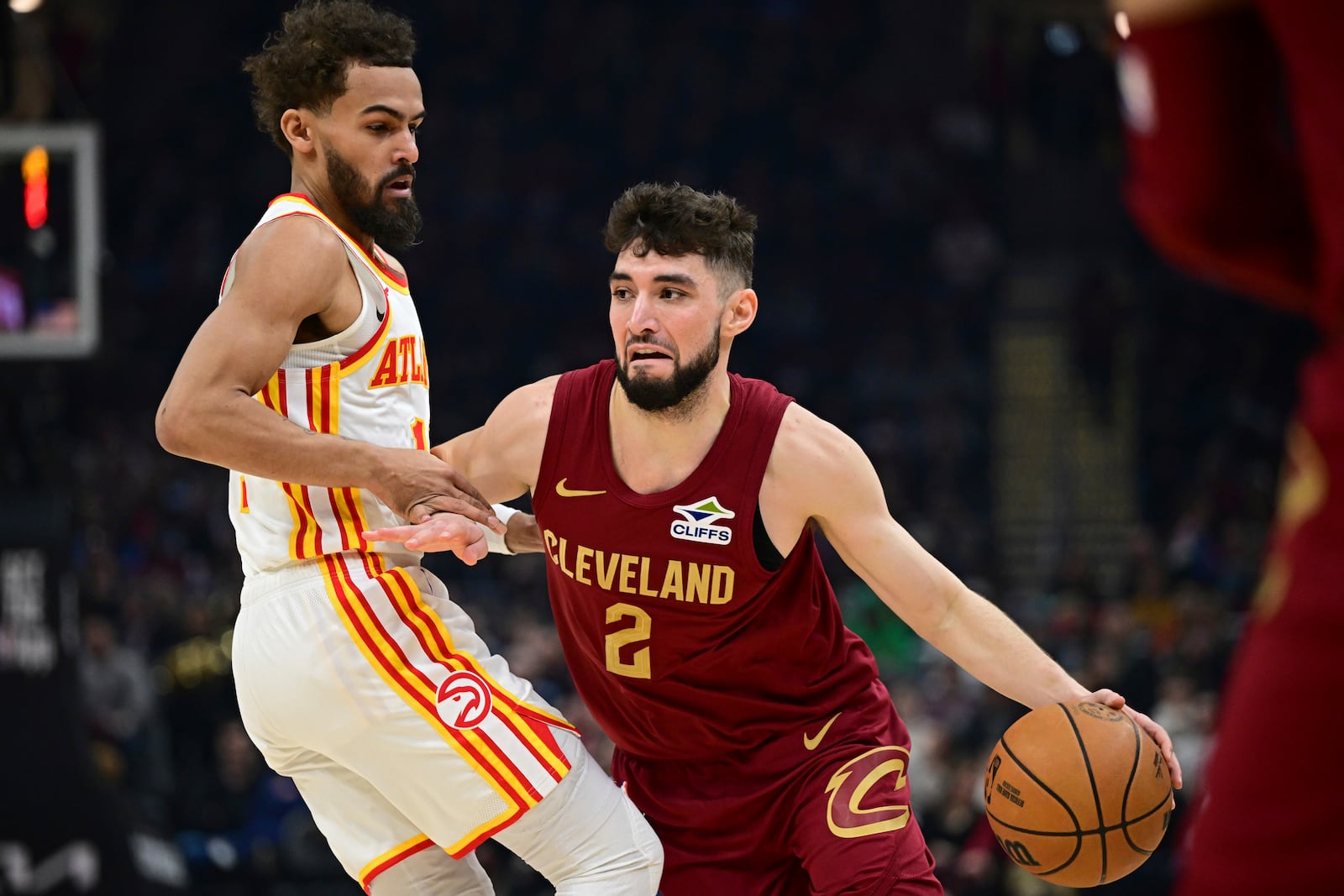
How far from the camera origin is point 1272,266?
6.84 feet

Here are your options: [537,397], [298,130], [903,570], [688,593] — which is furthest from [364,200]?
[903,570]

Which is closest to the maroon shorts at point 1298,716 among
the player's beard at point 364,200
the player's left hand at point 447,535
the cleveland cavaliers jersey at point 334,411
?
the player's left hand at point 447,535

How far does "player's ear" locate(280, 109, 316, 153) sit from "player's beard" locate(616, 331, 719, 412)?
965 mm

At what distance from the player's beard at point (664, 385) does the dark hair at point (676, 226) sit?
0.29 metres

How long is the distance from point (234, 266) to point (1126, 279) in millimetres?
14308

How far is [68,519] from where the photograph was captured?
8188 millimetres

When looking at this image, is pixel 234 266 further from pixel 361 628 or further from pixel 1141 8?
pixel 1141 8

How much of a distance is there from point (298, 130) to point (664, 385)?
3.71 ft

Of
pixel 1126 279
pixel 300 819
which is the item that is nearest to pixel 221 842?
pixel 300 819

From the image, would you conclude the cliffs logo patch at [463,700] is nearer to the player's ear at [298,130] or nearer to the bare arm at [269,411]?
the bare arm at [269,411]

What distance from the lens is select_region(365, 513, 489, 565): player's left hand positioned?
329 centimetres

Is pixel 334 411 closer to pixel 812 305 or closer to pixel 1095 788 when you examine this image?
pixel 1095 788

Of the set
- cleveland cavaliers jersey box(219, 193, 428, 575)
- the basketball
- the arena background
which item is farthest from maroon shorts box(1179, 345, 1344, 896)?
the arena background

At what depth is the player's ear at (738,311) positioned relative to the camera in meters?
4.20
